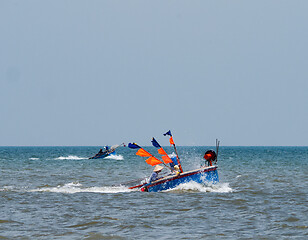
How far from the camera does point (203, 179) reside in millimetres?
20219

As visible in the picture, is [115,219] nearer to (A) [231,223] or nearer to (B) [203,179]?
(A) [231,223]

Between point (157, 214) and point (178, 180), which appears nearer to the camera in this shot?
point (157, 214)

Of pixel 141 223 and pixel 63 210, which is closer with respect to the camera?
pixel 141 223

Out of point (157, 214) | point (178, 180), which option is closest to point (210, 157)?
point (178, 180)

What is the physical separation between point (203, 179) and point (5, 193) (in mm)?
9301

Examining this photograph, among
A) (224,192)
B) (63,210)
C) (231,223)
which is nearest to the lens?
(231,223)

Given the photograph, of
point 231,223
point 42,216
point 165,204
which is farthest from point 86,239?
point 165,204

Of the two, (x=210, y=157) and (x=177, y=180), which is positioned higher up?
(x=210, y=157)

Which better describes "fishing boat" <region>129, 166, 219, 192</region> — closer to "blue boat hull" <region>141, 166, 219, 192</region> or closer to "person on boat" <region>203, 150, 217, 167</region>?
"blue boat hull" <region>141, 166, 219, 192</region>

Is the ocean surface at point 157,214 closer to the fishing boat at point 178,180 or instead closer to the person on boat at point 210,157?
the fishing boat at point 178,180

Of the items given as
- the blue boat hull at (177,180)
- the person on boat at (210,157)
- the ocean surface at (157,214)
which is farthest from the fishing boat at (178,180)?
the person on boat at (210,157)

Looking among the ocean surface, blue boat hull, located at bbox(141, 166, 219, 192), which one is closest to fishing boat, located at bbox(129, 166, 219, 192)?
blue boat hull, located at bbox(141, 166, 219, 192)

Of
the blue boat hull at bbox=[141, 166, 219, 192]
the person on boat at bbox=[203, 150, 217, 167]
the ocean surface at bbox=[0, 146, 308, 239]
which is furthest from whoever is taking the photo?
the person on boat at bbox=[203, 150, 217, 167]

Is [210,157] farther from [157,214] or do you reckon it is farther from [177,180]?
[157,214]
